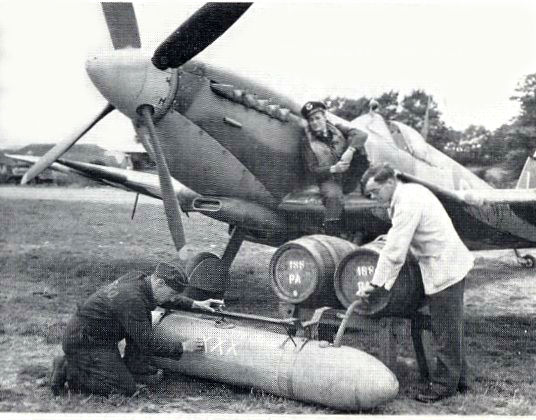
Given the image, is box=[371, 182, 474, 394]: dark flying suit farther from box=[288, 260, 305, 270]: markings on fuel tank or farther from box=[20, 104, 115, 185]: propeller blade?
box=[20, 104, 115, 185]: propeller blade

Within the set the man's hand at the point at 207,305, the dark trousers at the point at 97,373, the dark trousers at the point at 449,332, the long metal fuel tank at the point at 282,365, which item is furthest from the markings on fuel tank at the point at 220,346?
the dark trousers at the point at 449,332

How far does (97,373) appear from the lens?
4.05 metres

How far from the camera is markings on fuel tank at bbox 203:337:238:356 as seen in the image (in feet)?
14.0

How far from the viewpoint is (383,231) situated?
6.84 metres

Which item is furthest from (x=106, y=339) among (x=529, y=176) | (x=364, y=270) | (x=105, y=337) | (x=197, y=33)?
(x=529, y=176)

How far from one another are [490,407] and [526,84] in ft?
17.3

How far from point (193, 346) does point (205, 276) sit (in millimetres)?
2121

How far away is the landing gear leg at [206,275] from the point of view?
6.36m

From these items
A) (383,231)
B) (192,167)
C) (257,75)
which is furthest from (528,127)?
(192,167)

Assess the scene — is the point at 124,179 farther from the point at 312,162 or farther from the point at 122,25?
the point at 312,162

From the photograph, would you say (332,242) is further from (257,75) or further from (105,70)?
(105,70)

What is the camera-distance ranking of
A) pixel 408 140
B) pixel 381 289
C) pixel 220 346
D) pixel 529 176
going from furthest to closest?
pixel 529 176 → pixel 408 140 → pixel 381 289 → pixel 220 346

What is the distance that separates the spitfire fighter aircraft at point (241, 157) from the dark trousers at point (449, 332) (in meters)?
2.02

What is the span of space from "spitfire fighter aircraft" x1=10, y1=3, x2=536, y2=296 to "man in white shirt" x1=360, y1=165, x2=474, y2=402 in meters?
1.82
